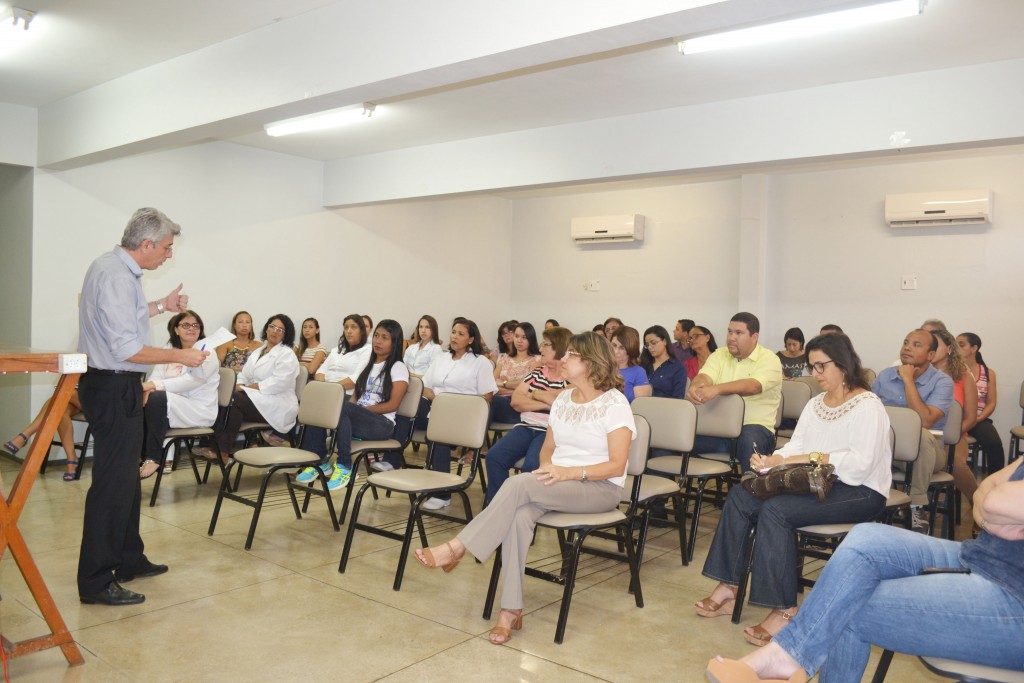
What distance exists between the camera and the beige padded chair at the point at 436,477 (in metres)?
3.75

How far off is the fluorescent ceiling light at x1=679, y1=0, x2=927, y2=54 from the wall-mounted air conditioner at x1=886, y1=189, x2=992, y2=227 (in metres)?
4.05

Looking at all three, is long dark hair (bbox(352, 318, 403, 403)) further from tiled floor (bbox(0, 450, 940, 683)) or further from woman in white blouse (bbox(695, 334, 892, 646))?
woman in white blouse (bbox(695, 334, 892, 646))

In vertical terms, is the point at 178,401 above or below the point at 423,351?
below

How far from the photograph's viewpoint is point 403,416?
537cm

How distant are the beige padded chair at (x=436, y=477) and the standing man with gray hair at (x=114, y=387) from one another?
1056 millimetres

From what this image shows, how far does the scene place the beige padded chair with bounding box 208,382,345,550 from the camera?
4.31m

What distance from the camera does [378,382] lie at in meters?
5.52

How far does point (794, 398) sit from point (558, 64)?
116 inches

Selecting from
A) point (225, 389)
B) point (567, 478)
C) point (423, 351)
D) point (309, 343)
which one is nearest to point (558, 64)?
point (567, 478)

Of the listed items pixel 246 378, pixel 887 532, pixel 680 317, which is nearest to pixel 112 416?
pixel 887 532

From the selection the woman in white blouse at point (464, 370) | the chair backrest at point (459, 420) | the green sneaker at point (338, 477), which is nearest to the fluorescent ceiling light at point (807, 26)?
the chair backrest at point (459, 420)

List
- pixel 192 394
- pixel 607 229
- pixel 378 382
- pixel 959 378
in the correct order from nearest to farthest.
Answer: pixel 959 378 < pixel 378 382 < pixel 192 394 < pixel 607 229

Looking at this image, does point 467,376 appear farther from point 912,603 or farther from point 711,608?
point 912,603

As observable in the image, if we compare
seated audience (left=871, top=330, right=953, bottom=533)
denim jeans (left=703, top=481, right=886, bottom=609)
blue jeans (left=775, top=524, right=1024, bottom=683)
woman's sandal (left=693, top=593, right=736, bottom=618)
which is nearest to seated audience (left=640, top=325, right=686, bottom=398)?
seated audience (left=871, top=330, right=953, bottom=533)
